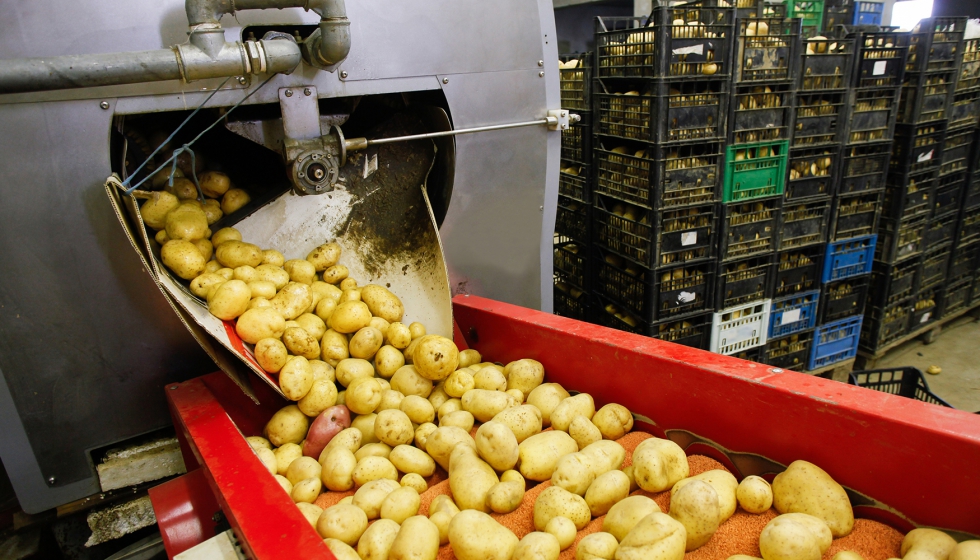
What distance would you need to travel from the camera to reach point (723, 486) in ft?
4.05

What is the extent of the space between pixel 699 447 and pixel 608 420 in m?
0.22

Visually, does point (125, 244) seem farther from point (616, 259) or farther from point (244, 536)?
point (616, 259)

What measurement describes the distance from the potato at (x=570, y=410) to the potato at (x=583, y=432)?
30 mm

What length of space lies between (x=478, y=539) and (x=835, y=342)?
3394 mm

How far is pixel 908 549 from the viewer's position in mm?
1062

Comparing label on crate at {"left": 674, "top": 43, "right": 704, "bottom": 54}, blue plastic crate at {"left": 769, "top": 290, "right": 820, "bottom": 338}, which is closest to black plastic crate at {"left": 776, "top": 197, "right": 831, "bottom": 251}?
blue plastic crate at {"left": 769, "top": 290, "right": 820, "bottom": 338}

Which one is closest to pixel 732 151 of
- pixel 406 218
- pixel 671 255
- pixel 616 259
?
pixel 671 255

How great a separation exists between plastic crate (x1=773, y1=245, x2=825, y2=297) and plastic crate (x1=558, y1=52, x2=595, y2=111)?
55.9 inches

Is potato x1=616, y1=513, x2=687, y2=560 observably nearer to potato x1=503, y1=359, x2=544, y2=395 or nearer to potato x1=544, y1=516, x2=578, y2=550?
potato x1=544, y1=516, x2=578, y2=550

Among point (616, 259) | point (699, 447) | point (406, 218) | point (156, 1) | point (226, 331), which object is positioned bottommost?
point (616, 259)

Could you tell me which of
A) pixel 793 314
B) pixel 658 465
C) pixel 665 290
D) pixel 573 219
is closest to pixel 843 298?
pixel 793 314

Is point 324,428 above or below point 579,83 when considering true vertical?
below

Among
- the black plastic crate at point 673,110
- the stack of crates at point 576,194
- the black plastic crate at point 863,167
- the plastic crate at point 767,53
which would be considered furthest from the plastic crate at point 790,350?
the plastic crate at point 767,53

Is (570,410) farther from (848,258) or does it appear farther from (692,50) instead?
(848,258)
